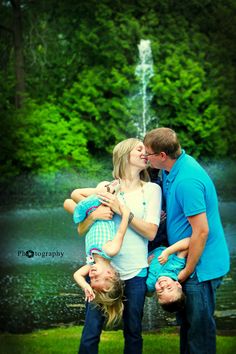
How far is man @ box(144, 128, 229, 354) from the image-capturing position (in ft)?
7.74

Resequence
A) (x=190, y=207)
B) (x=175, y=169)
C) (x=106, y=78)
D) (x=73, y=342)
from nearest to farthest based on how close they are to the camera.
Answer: (x=190, y=207) < (x=175, y=169) < (x=73, y=342) < (x=106, y=78)

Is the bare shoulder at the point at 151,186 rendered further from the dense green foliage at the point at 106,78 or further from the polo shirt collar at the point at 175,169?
the dense green foliage at the point at 106,78

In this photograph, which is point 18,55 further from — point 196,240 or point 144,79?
point 196,240

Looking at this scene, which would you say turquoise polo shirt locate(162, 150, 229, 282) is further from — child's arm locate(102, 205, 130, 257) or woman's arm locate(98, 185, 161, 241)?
child's arm locate(102, 205, 130, 257)

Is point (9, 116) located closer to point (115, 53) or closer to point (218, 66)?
point (115, 53)

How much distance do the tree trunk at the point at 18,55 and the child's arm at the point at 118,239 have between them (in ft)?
8.94

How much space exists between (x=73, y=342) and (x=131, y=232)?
1.89 m

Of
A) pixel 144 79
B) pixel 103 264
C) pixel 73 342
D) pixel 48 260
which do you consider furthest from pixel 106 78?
pixel 103 264

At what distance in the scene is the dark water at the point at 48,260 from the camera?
14.9ft

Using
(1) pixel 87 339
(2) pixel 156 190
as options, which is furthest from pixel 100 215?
(1) pixel 87 339

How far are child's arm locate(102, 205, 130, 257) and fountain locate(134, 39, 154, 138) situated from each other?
8.97 ft

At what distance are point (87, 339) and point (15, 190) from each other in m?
2.58

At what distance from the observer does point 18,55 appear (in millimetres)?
4871

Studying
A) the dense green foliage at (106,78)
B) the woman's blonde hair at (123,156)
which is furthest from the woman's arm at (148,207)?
the dense green foliage at (106,78)
